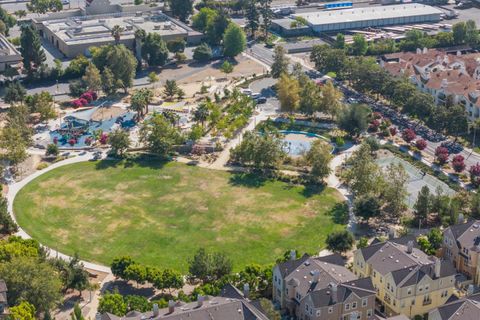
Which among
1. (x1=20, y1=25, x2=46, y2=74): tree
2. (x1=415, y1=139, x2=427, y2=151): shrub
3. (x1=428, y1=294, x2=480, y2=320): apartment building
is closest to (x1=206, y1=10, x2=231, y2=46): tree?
(x1=20, y1=25, x2=46, y2=74): tree

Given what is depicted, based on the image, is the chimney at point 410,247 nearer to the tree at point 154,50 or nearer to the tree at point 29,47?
the tree at point 154,50

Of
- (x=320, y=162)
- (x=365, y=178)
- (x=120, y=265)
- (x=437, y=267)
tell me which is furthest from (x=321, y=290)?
(x=320, y=162)

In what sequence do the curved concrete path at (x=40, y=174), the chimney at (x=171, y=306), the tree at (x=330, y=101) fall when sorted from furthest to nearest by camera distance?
the tree at (x=330, y=101), the curved concrete path at (x=40, y=174), the chimney at (x=171, y=306)

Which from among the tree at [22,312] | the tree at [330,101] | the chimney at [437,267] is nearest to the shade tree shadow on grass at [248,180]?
the tree at [330,101]

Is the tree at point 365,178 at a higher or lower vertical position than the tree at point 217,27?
lower

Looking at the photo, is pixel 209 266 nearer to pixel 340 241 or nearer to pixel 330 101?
pixel 340 241

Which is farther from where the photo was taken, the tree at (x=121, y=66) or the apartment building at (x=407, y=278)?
the tree at (x=121, y=66)
